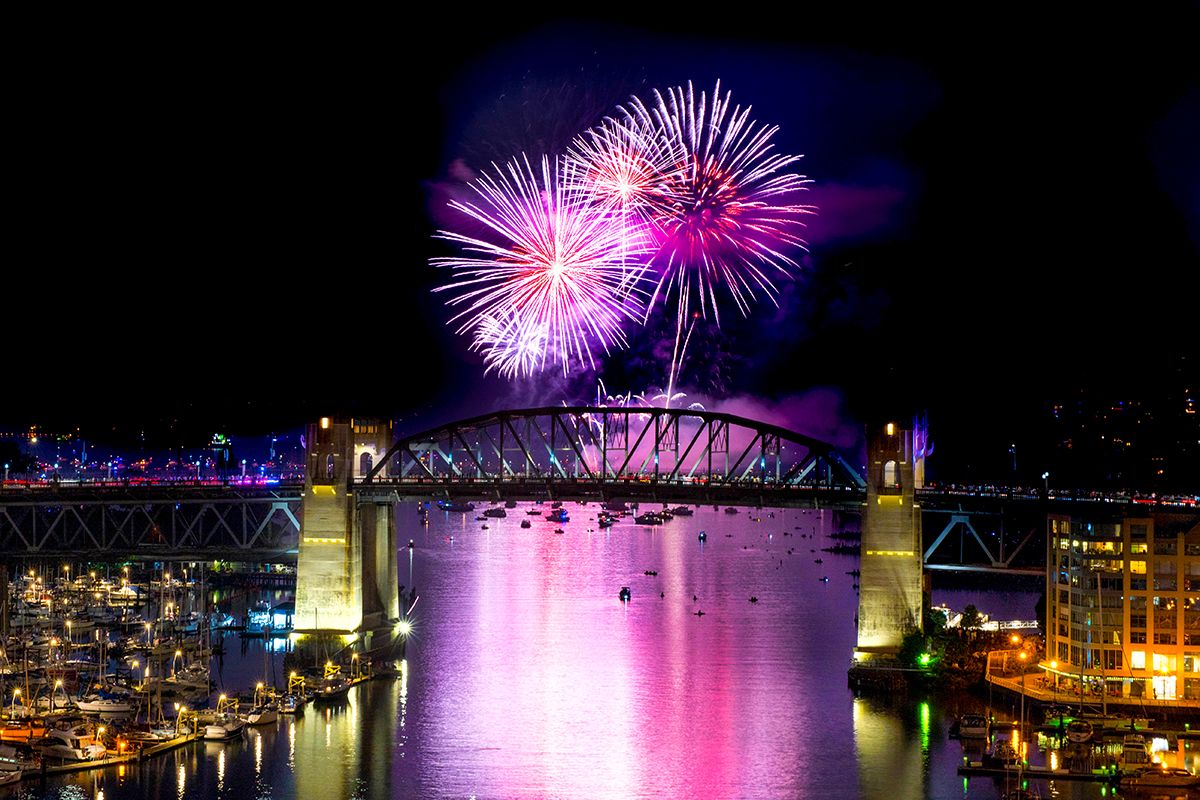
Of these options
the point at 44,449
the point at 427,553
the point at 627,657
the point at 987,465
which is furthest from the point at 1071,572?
the point at 44,449

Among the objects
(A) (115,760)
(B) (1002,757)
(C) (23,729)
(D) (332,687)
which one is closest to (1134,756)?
(B) (1002,757)

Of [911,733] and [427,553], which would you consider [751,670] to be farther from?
[427,553]

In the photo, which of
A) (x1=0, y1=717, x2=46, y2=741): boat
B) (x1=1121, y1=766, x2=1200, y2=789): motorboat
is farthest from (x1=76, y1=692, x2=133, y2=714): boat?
(x1=1121, y1=766, x2=1200, y2=789): motorboat

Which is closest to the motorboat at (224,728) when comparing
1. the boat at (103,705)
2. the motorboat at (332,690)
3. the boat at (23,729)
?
the boat at (103,705)

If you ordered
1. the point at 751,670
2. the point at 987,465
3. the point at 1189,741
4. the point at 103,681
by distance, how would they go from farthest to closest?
the point at 987,465 < the point at 751,670 < the point at 103,681 < the point at 1189,741

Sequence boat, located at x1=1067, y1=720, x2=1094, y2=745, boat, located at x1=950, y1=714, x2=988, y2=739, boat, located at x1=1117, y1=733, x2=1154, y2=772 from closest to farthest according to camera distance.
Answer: boat, located at x1=1117, y1=733, x2=1154, y2=772, boat, located at x1=1067, y1=720, x2=1094, y2=745, boat, located at x1=950, y1=714, x2=988, y2=739

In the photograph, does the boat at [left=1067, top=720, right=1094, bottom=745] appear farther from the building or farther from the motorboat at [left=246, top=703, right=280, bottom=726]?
the motorboat at [left=246, top=703, right=280, bottom=726]
